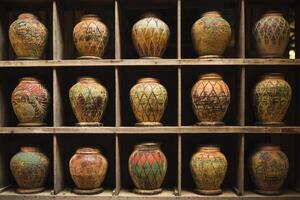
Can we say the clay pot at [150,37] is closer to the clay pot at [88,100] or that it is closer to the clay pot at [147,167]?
the clay pot at [88,100]

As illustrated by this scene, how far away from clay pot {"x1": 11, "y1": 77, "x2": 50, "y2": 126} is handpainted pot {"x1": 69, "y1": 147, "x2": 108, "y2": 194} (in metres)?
0.37

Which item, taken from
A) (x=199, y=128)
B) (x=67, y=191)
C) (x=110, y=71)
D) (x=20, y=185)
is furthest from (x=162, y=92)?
(x=20, y=185)

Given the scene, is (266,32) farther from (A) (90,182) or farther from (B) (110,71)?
(A) (90,182)

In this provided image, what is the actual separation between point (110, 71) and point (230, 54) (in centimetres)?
89

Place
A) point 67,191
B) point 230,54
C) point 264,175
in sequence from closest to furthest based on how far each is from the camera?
point 264,175
point 67,191
point 230,54

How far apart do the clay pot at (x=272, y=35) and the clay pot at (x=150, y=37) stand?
0.61 metres

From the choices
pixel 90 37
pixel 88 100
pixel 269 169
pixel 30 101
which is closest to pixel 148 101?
pixel 88 100

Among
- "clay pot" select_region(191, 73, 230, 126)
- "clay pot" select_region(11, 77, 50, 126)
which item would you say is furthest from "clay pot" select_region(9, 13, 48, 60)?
"clay pot" select_region(191, 73, 230, 126)

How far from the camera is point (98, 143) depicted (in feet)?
9.69

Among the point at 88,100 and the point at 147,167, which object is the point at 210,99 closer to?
the point at 147,167

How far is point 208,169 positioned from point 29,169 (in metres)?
1.15

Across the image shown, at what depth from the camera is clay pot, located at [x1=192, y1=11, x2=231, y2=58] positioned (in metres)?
2.58

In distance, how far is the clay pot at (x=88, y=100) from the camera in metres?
2.59

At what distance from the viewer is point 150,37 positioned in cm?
260
